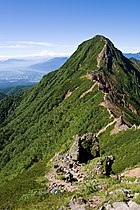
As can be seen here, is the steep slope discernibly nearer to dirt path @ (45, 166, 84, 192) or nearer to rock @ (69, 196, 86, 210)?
dirt path @ (45, 166, 84, 192)

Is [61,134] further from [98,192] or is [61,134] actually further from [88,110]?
[98,192]

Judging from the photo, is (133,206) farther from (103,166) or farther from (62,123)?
(62,123)

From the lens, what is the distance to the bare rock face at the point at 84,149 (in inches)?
2182

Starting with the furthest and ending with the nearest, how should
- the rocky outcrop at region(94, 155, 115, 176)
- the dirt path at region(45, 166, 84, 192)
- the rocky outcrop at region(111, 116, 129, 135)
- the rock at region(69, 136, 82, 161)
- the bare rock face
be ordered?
the rocky outcrop at region(111, 116, 129, 135), the bare rock face, the rock at region(69, 136, 82, 161), the rocky outcrop at region(94, 155, 115, 176), the dirt path at region(45, 166, 84, 192)

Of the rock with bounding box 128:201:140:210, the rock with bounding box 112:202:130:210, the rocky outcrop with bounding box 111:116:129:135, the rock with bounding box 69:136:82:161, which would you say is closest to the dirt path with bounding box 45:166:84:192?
the rock with bounding box 69:136:82:161

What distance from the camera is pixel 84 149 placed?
59.1 meters

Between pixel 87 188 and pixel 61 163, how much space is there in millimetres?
15499

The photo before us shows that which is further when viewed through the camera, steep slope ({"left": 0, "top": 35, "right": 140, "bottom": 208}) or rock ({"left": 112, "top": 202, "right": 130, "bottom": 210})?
steep slope ({"left": 0, "top": 35, "right": 140, "bottom": 208})

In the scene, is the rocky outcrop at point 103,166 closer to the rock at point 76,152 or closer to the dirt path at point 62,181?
the dirt path at point 62,181

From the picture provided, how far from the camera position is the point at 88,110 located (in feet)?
424

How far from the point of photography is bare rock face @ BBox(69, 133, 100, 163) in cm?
5542

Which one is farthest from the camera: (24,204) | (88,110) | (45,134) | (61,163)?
(45,134)

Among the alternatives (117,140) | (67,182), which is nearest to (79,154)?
(67,182)

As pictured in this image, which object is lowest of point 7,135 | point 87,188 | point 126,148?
point 7,135
